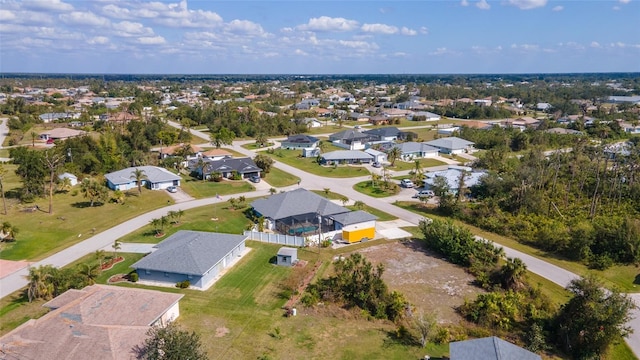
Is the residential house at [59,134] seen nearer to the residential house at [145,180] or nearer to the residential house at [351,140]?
the residential house at [145,180]

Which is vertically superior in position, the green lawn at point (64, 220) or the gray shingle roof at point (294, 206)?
the gray shingle roof at point (294, 206)

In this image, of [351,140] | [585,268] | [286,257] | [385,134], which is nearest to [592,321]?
[585,268]

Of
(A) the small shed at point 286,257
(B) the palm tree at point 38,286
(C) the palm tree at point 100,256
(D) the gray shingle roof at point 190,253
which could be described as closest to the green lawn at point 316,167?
(A) the small shed at point 286,257

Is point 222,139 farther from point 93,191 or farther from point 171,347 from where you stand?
point 171,347

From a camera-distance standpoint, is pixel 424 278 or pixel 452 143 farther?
pixel 452 143

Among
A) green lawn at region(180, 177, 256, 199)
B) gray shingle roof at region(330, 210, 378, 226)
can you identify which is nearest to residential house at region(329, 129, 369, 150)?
green lawn at region(180, 177, 256, 199)

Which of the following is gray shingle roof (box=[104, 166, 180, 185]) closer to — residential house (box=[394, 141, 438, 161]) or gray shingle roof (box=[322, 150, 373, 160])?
gray shingle roof (box=[322, 150, 373, 160])
